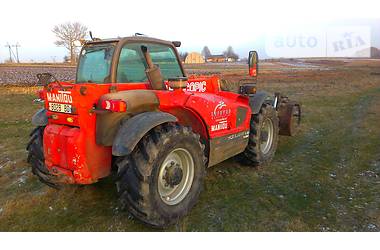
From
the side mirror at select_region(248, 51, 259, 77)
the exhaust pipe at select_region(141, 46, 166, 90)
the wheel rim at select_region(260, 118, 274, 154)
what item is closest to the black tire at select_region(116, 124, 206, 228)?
the exhaust pipe at select_region(141, 46, 166, 90)

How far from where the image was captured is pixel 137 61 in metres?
4.07

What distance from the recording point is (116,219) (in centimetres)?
384

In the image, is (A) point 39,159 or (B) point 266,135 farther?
(B) point 266,135

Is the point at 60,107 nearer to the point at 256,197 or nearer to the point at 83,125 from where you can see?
the point at 83,125

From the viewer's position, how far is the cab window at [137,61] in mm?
3898

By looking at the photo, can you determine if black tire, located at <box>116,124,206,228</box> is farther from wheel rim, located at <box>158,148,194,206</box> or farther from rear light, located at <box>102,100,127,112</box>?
rear light, located at <box>102,100,127,112</box>

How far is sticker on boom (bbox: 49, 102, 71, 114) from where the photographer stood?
346 cm

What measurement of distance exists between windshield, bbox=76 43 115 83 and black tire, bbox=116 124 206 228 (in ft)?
3.30

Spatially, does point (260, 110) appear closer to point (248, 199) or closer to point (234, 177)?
point (234, 177)

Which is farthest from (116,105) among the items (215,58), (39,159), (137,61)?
(215,58)

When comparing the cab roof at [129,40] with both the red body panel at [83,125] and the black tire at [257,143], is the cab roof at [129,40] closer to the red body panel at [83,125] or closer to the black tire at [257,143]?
the red body panel at [83,125]

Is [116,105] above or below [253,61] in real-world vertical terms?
below

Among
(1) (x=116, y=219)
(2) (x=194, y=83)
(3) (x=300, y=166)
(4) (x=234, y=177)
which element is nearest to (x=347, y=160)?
(3) (x=300, y=166)

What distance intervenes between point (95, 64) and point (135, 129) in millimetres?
1365
